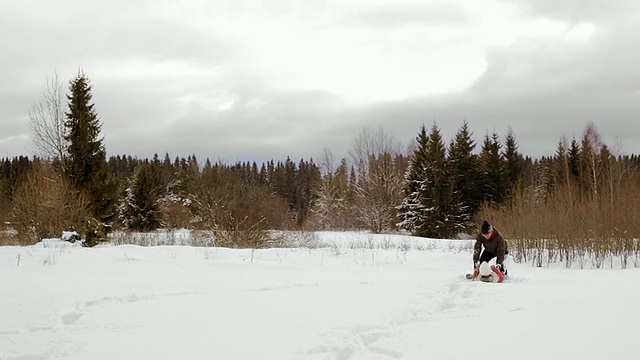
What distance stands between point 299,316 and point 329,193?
147ft

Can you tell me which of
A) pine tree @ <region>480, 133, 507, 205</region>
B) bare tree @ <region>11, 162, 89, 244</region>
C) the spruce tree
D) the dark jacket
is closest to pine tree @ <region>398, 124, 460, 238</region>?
the spruce tree

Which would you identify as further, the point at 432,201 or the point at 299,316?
the point at 432,201

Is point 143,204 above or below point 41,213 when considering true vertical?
above

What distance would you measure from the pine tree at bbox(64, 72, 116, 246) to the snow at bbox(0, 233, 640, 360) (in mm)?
19342

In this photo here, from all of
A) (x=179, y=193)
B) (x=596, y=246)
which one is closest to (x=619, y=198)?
(x=596, y=246)

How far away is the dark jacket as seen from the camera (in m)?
10.5

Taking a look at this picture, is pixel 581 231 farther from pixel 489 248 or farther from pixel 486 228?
pixel 486 228

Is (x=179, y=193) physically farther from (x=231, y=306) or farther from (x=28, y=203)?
(x=231, y=306)

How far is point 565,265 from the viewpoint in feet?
49.8

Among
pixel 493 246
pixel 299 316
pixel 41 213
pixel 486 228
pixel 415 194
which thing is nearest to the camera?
pixel 299 316

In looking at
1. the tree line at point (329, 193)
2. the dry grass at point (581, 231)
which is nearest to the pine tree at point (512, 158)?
the tree line at point (329, 193)

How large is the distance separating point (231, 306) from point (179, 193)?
47.2 meters

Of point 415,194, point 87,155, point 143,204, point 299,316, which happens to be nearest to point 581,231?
point 299,316

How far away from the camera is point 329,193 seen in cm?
5112
